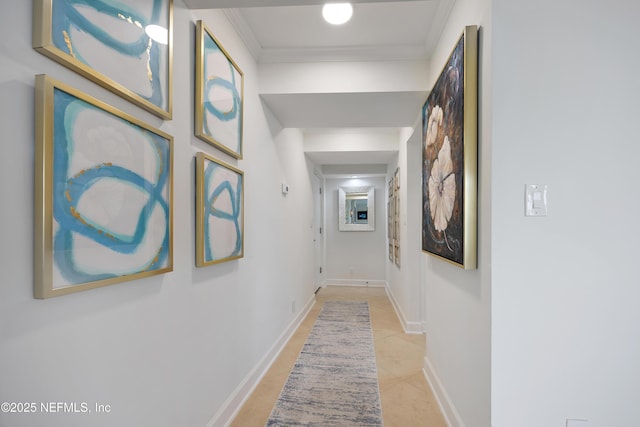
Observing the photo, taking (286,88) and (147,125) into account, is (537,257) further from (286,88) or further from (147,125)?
(286,88)

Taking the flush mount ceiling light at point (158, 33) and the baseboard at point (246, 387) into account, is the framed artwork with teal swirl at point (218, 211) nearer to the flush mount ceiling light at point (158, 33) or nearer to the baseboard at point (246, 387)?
the flush mount ceiling light at point (158, 33)

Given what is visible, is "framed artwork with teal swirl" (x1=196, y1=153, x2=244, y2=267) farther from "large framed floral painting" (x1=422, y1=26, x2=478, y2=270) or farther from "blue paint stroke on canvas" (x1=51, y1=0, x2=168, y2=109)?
"large framed floral painting" (x1=422, y1=26, x2=478, y2=270)

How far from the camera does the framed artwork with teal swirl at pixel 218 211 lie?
165cm

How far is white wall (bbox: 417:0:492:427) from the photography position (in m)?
1.38

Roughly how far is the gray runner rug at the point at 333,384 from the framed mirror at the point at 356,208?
9.67ft

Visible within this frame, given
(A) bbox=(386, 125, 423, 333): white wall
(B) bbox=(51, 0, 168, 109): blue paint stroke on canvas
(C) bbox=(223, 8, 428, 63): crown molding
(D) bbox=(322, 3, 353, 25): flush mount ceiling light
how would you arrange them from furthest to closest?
1. (A) bbox=(386, 125, 423, 333): white wall
2. (C) bbox=(223, 8, 428, 63): crown molding
3. (D) bbox=(322, 3, 353, 25): flush mount ceiling light
4. (B) bbox=(51, 0, 168, 109): blue paint stroke on canvas

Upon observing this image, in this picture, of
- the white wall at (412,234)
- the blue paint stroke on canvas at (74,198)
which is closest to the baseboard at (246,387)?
the blue paint stroke on canvas at (74,198)

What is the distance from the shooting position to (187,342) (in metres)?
1.56

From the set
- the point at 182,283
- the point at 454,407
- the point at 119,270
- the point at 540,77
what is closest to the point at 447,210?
the point at 540,77

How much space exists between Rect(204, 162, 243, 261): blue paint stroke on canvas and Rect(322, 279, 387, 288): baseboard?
184 inches

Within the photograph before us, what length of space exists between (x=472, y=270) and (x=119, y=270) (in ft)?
4.73

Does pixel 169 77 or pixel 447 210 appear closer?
pixel 169 77

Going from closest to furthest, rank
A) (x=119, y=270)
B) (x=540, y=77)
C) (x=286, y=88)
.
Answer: (x=119, y=270), (x=540, y=77), (x=286, y=88)

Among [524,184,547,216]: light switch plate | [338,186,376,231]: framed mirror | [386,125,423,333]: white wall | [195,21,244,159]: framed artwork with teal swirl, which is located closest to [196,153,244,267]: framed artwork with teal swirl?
[195,21,244,159]: framed artwork with teal swirl
